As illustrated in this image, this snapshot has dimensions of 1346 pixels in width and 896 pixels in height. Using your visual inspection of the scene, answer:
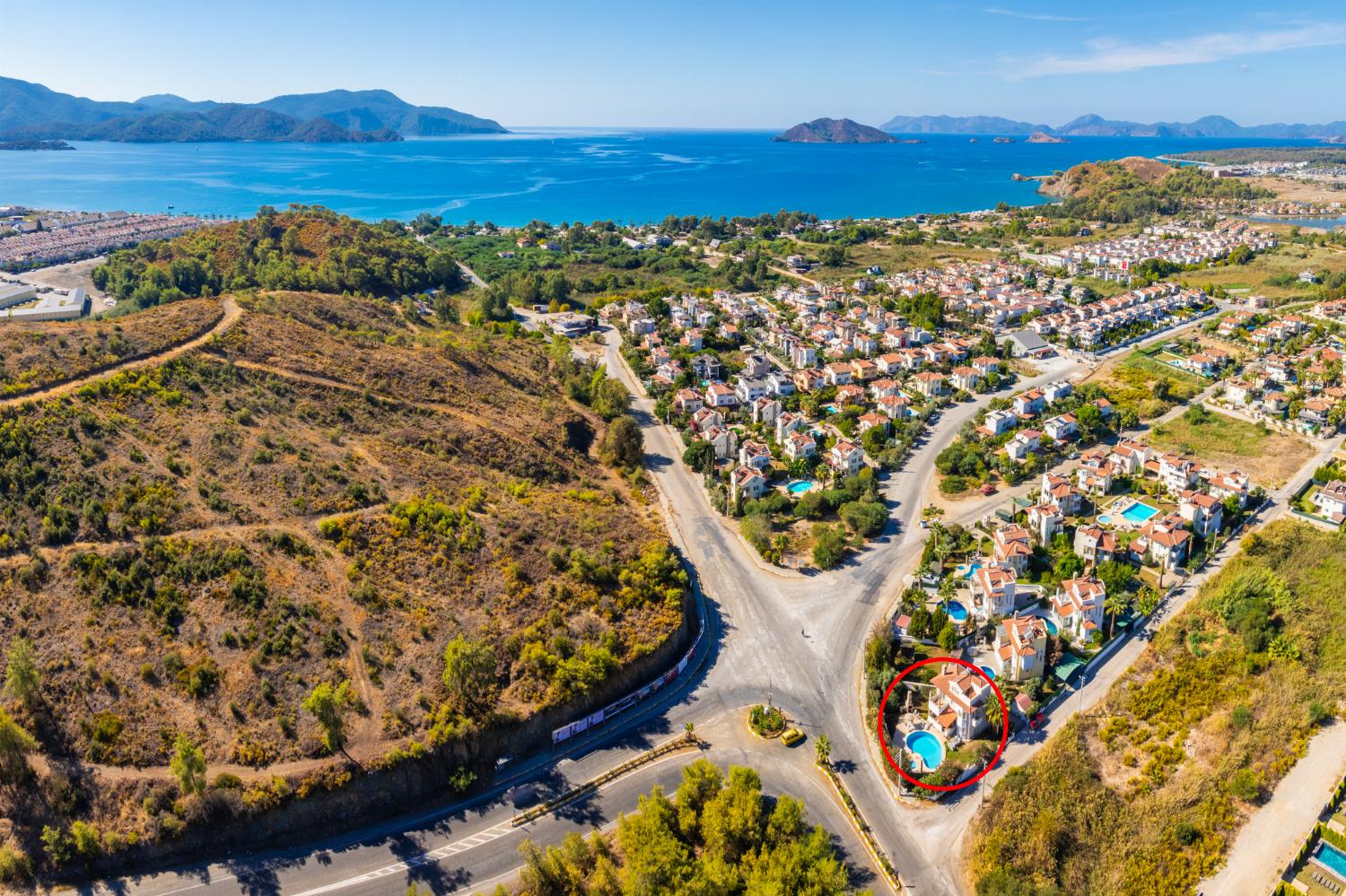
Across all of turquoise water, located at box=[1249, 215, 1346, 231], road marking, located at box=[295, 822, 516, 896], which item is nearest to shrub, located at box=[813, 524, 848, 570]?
road marking, located at box=[295, 822, 516, 896]

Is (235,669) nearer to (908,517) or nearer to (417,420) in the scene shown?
(417,420)

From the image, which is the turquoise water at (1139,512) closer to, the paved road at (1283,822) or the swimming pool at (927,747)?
the paved road at (1283,822)

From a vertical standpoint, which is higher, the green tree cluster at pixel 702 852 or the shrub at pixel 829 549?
the shrub at pixel 829 549

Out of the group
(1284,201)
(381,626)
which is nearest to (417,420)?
(381,626)

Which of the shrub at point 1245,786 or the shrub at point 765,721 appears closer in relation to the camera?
the shrub at point 1245,786

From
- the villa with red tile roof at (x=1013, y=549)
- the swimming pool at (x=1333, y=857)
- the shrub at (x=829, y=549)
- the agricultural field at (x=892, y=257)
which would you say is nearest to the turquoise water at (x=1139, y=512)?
the villa with red tile roof at (x=1013, y=549)

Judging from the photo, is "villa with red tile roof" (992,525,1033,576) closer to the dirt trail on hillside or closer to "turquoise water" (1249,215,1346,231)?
the dirt trail on hillside
